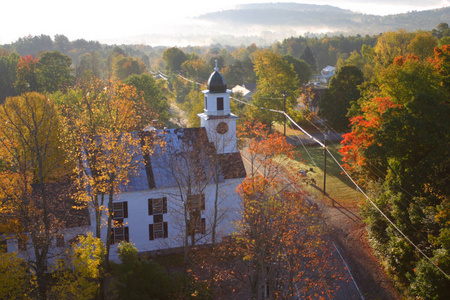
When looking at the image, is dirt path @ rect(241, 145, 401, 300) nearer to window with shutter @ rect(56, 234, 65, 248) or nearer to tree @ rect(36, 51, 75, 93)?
window with shutter @ rect(56, 234, 65, 248)

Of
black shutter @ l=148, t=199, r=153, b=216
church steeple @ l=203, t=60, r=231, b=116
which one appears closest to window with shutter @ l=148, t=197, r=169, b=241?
black shutter @ l=148, t=199, r=153, b=216

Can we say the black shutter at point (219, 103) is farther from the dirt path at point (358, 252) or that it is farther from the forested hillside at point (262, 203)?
the dirt path at point (358, 252)

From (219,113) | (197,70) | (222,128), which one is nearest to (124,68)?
(197,70)

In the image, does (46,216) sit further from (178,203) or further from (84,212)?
(178,203)

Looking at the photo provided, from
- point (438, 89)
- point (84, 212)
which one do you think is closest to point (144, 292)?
point (84, 212)

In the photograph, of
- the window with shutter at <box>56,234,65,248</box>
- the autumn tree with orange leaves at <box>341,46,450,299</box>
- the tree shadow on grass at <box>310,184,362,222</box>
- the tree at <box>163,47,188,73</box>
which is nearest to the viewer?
the autumn tree with orange leaves at <box>341,46,450,299</box>

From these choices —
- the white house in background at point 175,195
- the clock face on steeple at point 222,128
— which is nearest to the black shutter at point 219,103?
the clock face on steeple at point 222,128
